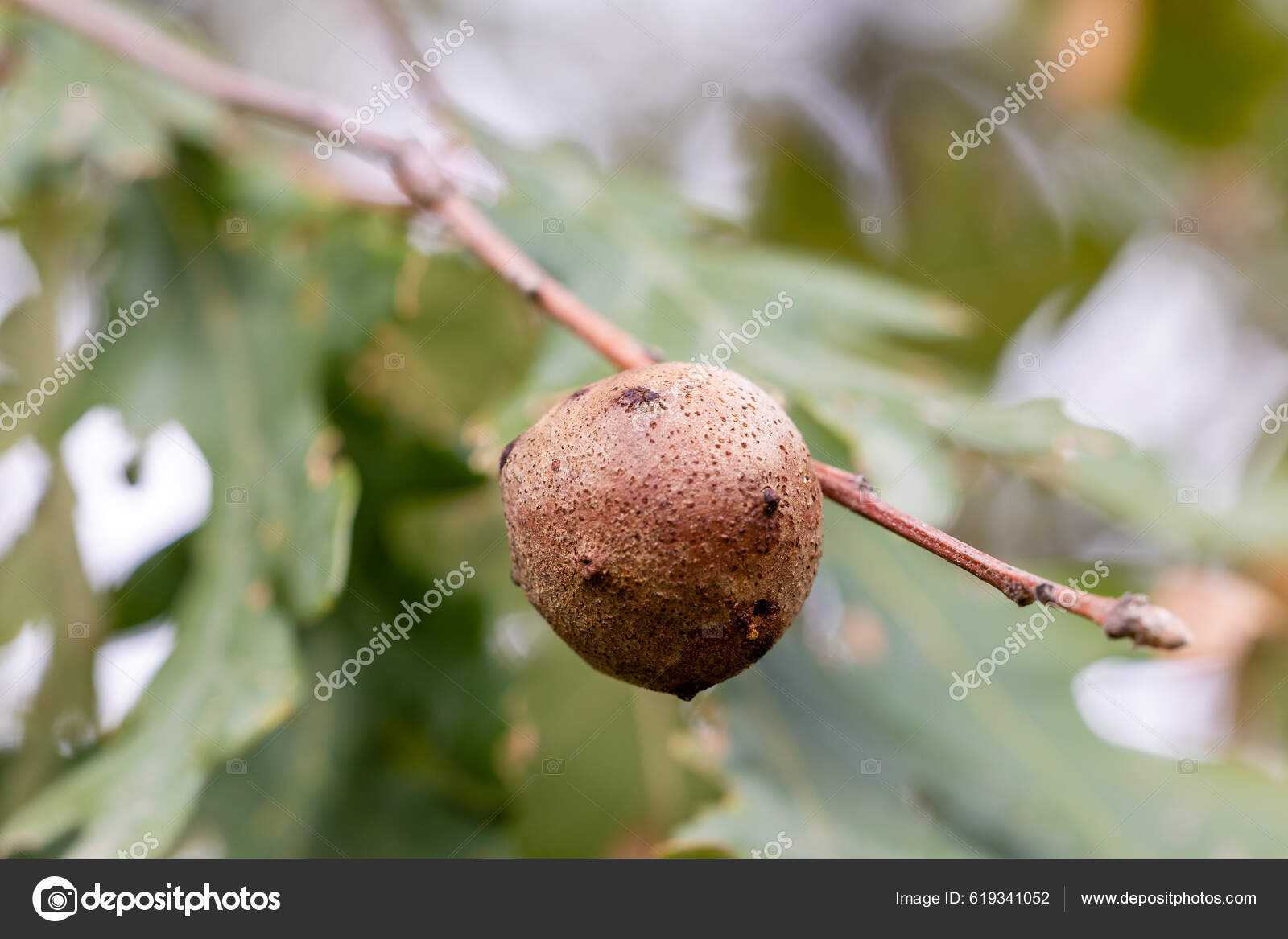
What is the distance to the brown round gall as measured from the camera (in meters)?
0.91

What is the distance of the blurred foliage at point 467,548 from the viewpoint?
1.78m

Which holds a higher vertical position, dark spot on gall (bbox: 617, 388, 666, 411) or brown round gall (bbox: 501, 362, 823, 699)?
dark spot on gall (bbox: 617, 388, 666, 411)

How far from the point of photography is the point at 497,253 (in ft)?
4.34

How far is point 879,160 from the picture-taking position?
355 centimetres

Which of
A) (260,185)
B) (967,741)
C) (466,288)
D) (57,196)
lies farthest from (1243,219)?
(57,196)

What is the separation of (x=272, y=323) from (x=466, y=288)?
15.3 inches
